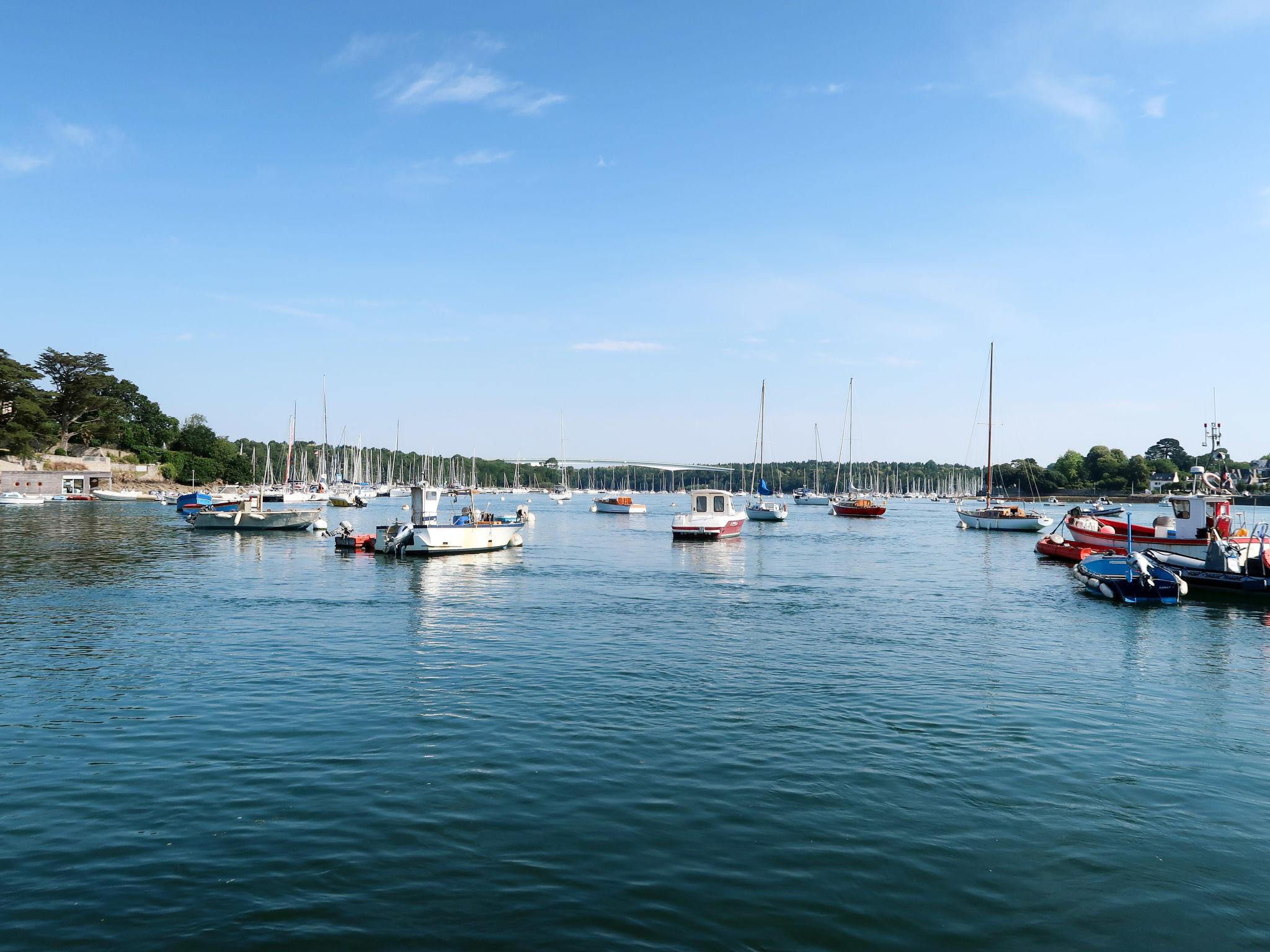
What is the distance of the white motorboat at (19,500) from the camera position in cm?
→ 13525

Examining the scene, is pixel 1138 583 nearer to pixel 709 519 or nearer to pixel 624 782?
pixel 624 782

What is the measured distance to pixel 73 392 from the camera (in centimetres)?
17012

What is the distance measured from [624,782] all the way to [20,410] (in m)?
177

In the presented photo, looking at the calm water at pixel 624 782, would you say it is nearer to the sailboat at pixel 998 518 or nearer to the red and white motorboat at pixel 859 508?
the sailboat at pixel 998 518

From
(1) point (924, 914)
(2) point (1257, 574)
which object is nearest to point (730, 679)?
(1) point (924, 914)

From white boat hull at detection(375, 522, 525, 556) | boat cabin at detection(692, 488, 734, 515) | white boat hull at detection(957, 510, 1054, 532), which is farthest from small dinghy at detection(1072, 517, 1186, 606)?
white boat hull at detection(957, 510, 1054, 532)

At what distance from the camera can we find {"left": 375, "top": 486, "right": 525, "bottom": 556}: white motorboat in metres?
54.1

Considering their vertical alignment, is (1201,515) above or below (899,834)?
above

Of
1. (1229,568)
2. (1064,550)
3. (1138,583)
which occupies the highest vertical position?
(1229,568)

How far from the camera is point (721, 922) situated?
29.4 feet

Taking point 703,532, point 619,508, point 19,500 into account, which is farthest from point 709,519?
point 19,500

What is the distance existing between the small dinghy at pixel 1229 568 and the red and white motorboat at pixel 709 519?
36.2 metres

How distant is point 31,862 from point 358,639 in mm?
16074

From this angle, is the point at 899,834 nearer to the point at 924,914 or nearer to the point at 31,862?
the point at 924,914
